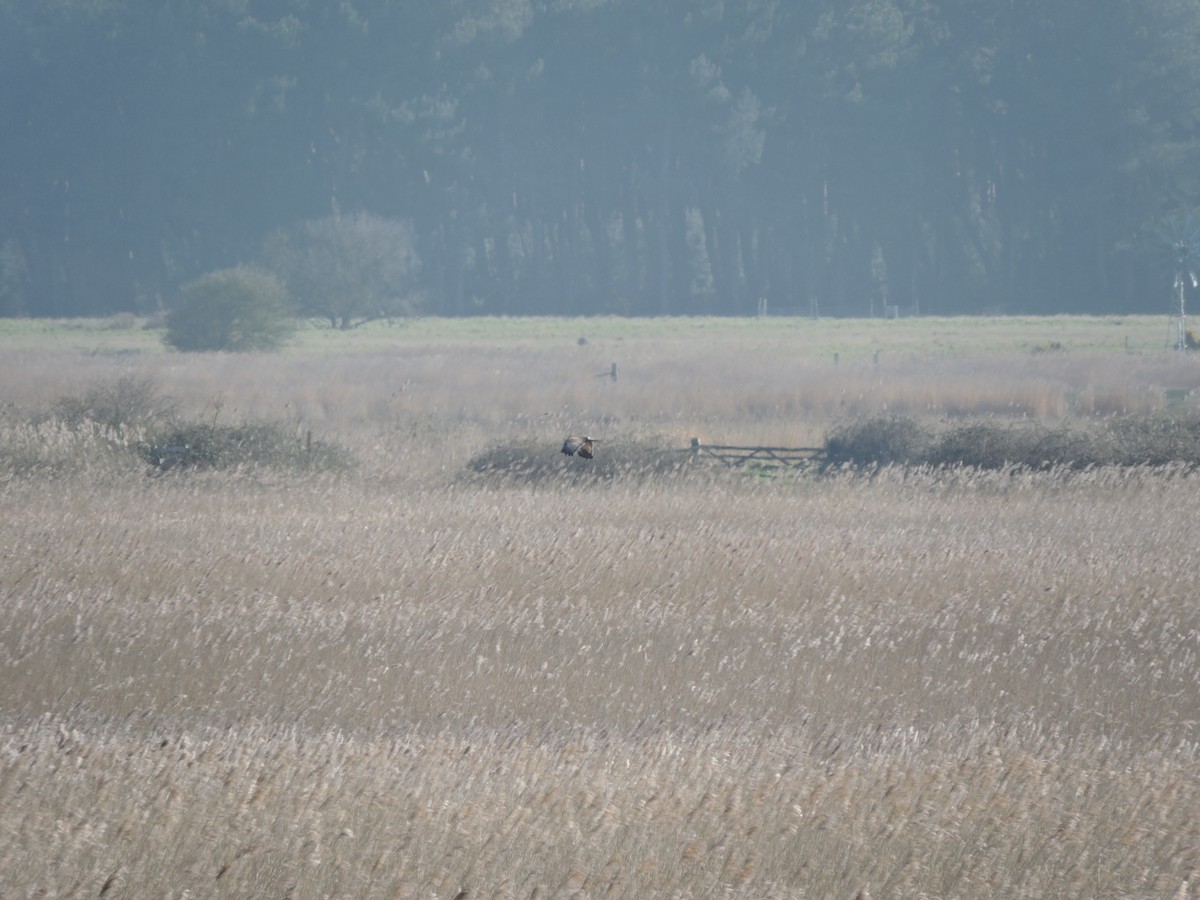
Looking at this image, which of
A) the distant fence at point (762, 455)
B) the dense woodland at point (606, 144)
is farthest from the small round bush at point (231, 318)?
the dense woodland at point (606, 144)

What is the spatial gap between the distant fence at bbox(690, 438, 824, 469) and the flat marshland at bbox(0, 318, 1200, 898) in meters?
1.19

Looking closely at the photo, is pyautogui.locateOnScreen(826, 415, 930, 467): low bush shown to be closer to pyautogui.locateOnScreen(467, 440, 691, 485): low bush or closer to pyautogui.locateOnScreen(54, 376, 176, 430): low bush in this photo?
pyautogui.locateOnScreen(467, 440, 691, 485): low bush

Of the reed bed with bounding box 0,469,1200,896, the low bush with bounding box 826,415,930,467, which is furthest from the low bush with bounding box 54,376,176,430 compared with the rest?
the low bush with bounding box 826,415,930,467

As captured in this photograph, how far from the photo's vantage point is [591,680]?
7.79m

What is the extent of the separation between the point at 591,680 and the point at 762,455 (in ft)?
38.3

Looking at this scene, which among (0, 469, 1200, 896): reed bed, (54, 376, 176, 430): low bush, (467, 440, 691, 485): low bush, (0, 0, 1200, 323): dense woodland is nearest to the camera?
(0, 469, 1200, 896): reed bed

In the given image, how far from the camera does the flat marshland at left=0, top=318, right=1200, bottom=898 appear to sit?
512 cm

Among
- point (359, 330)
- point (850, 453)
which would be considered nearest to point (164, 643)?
point (850, 453)

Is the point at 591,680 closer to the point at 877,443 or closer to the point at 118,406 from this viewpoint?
the point at 877,443

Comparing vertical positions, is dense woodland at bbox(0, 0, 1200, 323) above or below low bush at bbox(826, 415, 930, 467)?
above

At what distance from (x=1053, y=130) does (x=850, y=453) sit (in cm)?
6541

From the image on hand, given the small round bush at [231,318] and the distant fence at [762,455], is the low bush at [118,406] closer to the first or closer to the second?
the distant fence at [762,455]

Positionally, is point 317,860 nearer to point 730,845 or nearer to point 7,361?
point 730,845

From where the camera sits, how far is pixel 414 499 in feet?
47.3
